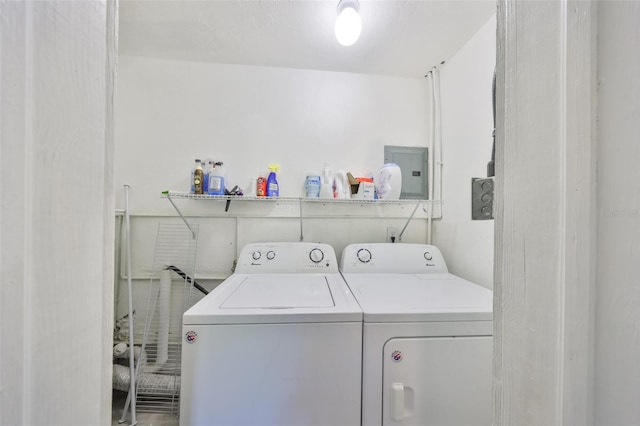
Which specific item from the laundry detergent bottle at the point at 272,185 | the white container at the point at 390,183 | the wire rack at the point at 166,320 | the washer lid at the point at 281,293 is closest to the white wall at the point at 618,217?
the washer lid at the point at 281,293

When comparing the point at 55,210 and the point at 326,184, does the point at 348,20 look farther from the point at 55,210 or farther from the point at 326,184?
the point at 55,210

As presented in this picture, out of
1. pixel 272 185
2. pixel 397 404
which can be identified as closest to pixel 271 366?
pixel 397 404

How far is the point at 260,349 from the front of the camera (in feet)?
2.83

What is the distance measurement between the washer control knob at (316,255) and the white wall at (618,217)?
136cm

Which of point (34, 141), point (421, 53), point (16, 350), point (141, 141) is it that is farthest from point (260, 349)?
point (421, 53)

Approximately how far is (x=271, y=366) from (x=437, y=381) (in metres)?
0.63

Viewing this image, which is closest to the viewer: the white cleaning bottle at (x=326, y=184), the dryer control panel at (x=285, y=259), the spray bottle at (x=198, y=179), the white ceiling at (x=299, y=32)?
the white ceiling at (x=299, y=32)

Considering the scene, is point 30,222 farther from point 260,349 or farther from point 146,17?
point 146,17

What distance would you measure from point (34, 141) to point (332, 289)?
3.65ft

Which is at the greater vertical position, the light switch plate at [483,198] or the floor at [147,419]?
the light switch plate at [483,198]

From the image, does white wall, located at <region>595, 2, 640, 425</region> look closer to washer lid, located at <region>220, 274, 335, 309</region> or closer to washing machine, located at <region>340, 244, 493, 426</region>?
washing machine, located at <region>340, 244, 493, 426</region>

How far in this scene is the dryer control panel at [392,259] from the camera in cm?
162

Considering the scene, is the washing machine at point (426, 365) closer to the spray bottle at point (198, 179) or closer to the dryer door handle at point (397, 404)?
the dryer door handle at point (397, 404)

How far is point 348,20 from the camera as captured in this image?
1261 mm
